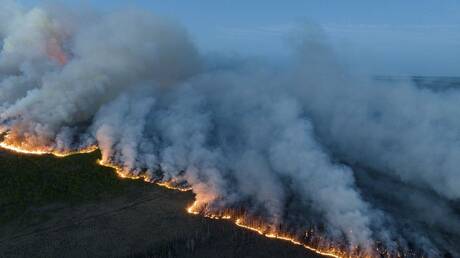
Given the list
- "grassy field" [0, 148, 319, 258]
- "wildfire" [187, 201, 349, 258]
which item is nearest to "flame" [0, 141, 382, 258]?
"wildfire" [187, 201, 349, 258]

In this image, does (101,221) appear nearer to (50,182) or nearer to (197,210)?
(197,210)

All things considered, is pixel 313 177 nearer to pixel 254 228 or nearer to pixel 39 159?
pixel 254 228

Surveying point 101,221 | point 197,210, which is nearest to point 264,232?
point 197,210

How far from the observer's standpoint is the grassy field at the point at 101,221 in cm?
5116

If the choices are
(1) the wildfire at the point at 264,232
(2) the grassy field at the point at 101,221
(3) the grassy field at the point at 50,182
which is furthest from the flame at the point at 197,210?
(3) the grassy field at the point at 50,182

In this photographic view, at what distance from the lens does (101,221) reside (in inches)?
2255

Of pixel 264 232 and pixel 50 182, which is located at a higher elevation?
pixel 50 182

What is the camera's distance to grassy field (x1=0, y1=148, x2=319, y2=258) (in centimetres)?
5116

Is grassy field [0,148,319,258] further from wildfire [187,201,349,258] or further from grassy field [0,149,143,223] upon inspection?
wildfire [187,201,349,258]

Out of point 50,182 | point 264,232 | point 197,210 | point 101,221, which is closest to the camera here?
point 264,232

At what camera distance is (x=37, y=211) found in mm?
59312

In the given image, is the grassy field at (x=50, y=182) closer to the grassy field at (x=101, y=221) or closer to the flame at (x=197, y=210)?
the grassy field at (x=101, y=221)

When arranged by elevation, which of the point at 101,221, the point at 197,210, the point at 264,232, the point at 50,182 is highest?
the point at 50,182

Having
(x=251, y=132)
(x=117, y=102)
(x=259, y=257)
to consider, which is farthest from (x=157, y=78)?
(x=259, y=257)
